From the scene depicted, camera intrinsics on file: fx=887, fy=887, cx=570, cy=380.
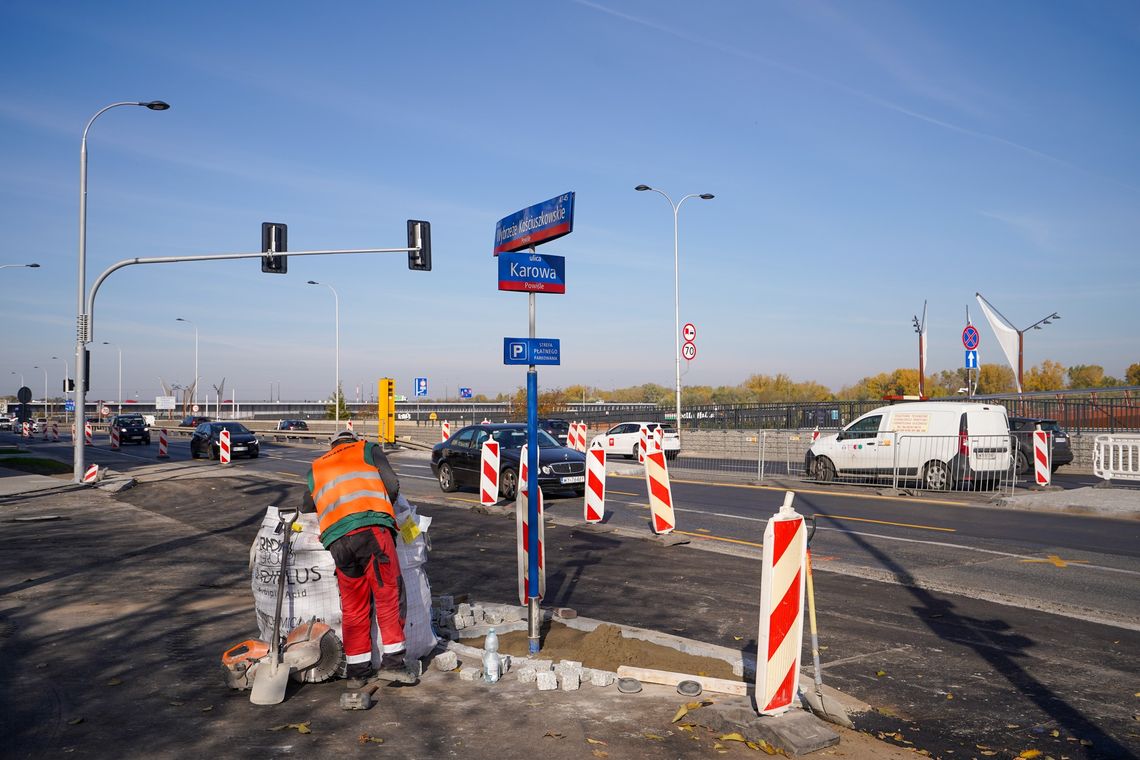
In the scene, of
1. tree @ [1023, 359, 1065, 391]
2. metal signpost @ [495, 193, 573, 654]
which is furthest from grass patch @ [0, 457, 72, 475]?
tree @ [1023, 359, 1065, 391]

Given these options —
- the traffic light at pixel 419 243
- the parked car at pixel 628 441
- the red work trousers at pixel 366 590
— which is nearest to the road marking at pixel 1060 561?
the red work trousers at pixel 366 590

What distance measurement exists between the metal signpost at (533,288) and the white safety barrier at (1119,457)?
16.1 meters

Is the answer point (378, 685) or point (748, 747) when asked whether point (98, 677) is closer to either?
point (378, 685)

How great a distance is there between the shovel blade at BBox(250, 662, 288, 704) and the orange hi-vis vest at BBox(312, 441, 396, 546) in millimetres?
865

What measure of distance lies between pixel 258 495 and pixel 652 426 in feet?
53.6

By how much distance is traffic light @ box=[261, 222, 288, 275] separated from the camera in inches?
958

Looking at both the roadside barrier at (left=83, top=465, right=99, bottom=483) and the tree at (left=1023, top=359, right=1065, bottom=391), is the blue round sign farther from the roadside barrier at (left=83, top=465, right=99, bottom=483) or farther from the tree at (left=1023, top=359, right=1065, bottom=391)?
the tree at (left=1023, top=359, right=1065, bottom=391)

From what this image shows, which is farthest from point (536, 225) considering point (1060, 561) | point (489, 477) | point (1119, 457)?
point (1119, 457)

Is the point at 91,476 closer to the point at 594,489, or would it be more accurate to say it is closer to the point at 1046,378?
the point at 594,489

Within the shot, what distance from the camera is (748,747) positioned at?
16.2 feet

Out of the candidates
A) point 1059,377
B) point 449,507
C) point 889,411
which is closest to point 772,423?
point 889,411

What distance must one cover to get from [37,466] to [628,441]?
20.1 meters

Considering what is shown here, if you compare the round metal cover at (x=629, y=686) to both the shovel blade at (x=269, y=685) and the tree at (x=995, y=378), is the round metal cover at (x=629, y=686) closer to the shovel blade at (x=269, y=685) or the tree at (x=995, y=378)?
the shovel blade at (x=269, y=685)

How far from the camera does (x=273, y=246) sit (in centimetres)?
2438
